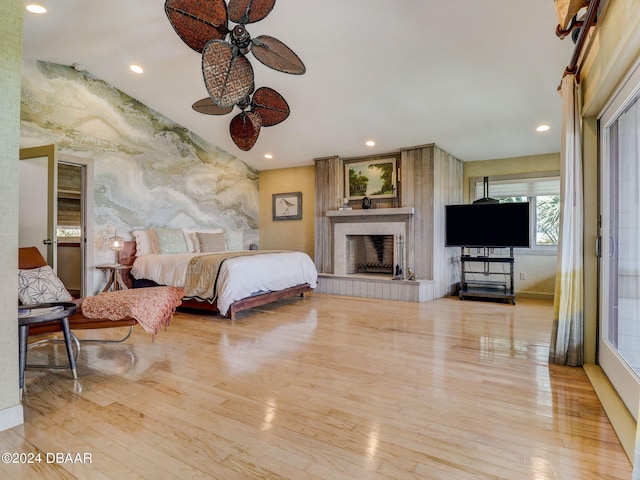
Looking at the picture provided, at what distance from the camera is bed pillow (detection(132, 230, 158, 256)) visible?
17.4ft

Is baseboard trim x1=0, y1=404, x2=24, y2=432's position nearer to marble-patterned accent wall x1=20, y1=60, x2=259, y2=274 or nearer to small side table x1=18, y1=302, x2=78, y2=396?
small side table x1=18, y1=302, x2=78, y2=396

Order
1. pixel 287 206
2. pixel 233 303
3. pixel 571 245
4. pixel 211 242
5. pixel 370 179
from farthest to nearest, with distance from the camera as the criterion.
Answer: pixel 287 206 < pixel 370 179 < pixel 211 242 < pixel 233 303 < pixel 571 245

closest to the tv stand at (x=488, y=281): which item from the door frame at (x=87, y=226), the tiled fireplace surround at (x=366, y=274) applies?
the tiled fireplace surround at (x=366, y=274)

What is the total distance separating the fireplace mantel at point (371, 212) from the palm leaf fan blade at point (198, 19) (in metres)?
3.82

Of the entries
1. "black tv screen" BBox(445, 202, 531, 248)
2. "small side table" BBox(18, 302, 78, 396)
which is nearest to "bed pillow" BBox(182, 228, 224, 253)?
"small side table" BBox(18, 302, 78, 396)

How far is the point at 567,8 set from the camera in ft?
6.73

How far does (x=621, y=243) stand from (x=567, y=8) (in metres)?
1.52

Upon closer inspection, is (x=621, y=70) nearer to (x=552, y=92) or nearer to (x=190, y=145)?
(x=552, y=92)

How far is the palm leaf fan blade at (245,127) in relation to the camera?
11.9 ft

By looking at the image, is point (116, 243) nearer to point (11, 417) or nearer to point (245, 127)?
point (245, 127)

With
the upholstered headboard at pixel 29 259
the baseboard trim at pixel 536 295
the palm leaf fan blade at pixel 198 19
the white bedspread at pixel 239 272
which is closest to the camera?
the palm leaf fan blade at pixel 198 19

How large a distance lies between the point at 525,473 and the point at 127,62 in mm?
5615

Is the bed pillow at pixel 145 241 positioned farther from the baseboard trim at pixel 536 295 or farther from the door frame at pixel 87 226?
the baseboard trim at pixel 536 295

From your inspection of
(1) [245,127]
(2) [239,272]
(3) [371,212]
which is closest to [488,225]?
(3) [371,212]
